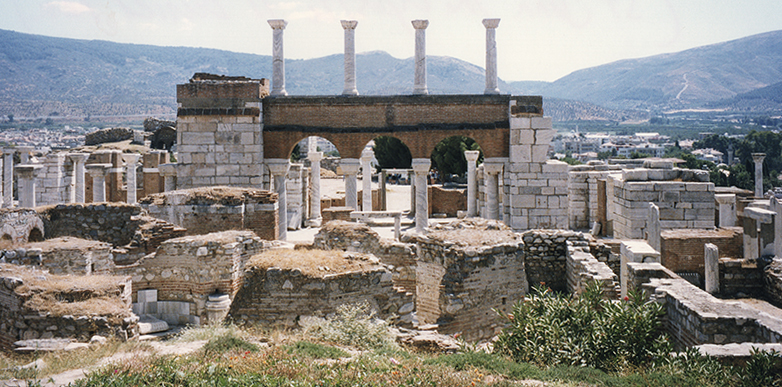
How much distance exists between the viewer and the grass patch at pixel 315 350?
825cm

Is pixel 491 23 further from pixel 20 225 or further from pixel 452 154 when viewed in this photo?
pixel 452 154

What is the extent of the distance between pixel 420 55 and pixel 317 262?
646 inches

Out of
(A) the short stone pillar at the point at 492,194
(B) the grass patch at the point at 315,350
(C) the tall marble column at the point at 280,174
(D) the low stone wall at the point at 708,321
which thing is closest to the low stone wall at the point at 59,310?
(B) the grass patch at the point at 315,350

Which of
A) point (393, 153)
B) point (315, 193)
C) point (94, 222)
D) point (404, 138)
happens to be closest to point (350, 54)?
point (404, 138)

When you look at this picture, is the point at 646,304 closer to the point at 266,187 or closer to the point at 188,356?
the point at 188,356

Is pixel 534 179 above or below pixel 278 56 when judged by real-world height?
below

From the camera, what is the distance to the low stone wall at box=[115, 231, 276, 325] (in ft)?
38.4

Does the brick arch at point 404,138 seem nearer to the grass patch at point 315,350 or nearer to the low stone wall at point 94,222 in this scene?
the low stone wall at point 94,222

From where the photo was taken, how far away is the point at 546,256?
13883 mm

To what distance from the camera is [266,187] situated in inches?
968

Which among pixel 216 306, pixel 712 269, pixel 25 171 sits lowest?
pixel 216 306

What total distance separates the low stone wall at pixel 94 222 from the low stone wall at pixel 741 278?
13096 mm

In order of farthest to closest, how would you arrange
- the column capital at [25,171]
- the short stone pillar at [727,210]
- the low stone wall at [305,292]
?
1. the column capital at [25,171]
2. the short stone pillar at [727,210]
3. the low stone wall at [305,292]

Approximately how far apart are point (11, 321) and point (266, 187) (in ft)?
50.0
